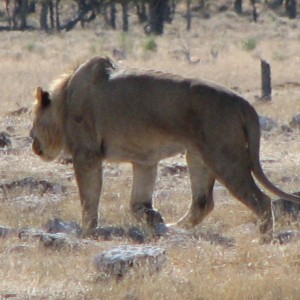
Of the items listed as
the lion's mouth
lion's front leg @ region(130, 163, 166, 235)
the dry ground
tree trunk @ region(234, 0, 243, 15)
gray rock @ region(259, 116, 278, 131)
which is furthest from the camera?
tree trunk @ region(234, 0, 243, 15)

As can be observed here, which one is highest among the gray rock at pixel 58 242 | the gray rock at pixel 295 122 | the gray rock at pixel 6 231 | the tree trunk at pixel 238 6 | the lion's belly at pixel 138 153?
the lion's belly at pixel 138 153

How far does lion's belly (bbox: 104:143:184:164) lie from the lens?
9.30 meters

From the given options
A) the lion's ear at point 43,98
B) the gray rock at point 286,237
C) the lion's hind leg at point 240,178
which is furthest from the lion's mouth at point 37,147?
the gray rock at point 286,237

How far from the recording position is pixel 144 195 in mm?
9820

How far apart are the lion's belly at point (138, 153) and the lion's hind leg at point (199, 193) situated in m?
0.33

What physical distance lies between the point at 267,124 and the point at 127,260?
31.4 feet

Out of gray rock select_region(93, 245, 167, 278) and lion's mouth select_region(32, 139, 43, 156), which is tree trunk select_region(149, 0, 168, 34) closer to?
lion's mouth select_region(32, 139, 43, 156)

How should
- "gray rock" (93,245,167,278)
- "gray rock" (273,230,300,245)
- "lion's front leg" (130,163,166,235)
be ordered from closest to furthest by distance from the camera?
"gray rock" (93,245,167,278), "gray rock" (273,230,300,245), "lion's front leg" (130,163,166,235)

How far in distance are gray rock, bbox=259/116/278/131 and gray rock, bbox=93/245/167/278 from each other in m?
8.99

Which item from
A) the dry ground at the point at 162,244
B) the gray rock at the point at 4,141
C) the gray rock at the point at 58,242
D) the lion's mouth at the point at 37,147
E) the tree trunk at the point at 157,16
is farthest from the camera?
the tree trunk at the point at 157,16

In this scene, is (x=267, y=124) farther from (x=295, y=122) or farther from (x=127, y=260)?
(x=127, y=260)

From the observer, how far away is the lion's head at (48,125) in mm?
10102

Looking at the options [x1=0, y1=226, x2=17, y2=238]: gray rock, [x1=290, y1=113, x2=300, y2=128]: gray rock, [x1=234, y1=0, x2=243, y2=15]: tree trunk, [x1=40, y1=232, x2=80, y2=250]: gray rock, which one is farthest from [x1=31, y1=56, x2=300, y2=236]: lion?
[x1=234, y1=0, x2=243, y2=15]: tree trunk

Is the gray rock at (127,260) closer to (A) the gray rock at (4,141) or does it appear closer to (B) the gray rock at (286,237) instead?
(B) the gray rock at (286,237)
